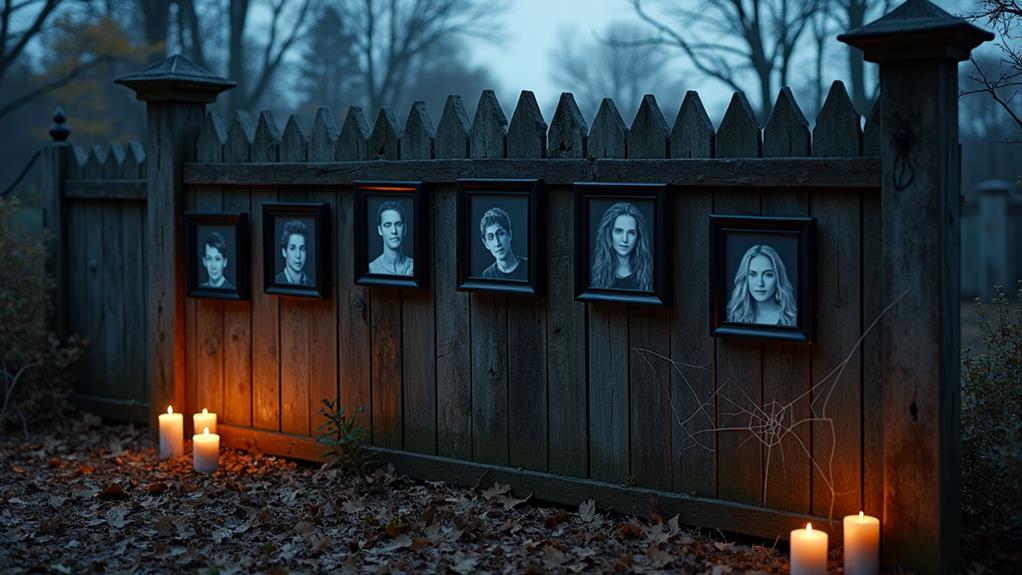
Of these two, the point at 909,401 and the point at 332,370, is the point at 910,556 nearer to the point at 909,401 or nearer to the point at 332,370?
the point at 909,401

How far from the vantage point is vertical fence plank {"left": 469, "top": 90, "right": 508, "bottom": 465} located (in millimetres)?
5770

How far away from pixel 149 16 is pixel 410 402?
53.2 ft

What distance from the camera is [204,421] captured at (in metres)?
7.03

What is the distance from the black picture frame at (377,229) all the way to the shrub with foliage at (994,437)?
280cm

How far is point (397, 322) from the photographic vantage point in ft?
20.6

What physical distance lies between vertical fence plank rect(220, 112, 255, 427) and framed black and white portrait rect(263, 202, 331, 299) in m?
0.31

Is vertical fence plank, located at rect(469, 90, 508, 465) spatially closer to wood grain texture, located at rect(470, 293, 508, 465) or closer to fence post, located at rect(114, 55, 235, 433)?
wood grain texture, located at rect(470, 293, 508, 465)

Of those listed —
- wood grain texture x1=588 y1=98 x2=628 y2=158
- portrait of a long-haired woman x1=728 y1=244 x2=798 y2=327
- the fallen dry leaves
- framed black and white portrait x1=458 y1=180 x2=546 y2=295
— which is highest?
wood grain texture x1=588 y1=98 x2=628 y2=158

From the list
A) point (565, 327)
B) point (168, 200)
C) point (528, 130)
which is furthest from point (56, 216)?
point (565, 327)

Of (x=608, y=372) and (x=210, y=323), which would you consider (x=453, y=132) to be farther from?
(x=210, y=323)

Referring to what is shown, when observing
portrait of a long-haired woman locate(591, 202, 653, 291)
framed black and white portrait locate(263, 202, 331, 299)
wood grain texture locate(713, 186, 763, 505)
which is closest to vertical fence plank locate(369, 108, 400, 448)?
framed black and white portrait locate(263, 202, 331, 299)

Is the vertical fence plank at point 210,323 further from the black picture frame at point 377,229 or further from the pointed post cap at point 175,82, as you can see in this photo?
the black picture frame at point 377,229

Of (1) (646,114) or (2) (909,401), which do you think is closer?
(2) (909,401)

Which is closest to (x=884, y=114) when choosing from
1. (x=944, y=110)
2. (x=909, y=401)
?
(x=944, y=110)
